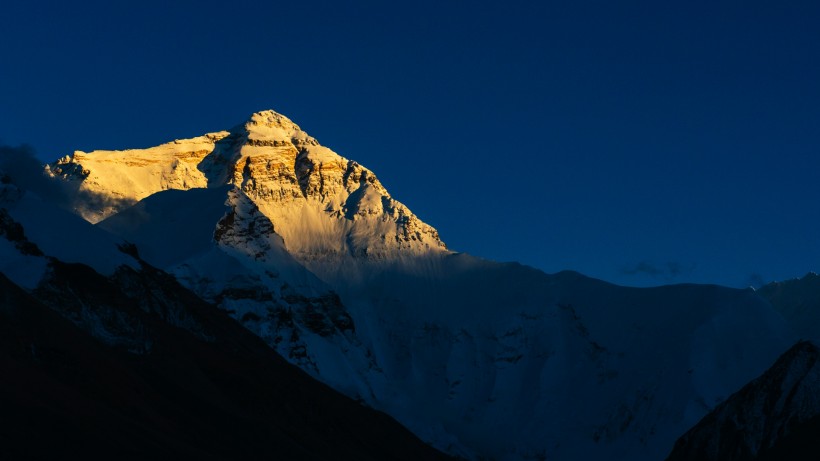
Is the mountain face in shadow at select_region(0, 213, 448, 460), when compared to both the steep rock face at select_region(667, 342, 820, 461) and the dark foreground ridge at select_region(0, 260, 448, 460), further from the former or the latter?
the steep rock face at select_region(667, 342, 820, 461)

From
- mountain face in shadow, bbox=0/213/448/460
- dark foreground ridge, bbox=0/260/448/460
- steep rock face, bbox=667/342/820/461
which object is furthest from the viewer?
steep rock face, bbox=667/342/820/461

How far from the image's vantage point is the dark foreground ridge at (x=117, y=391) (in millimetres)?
119406

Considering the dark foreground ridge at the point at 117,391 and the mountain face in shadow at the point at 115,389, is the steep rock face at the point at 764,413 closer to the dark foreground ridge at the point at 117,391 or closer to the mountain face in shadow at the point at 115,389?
the mountain face in shadow at the point at 115,389

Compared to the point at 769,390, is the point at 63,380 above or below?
below

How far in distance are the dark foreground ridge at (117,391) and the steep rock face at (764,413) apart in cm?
4641

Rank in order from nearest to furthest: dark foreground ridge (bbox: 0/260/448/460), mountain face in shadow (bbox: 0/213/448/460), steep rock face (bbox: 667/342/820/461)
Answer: dark foreground ridge (bbox: 0/260/448/460)
mountain face in shadow (bbox: 0/213/448/460)
steep rock face (bbox: 667/342/820/461)

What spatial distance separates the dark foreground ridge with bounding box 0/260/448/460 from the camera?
11941cm

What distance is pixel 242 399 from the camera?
7347 inches

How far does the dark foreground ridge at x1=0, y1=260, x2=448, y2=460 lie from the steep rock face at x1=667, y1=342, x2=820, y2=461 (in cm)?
4641

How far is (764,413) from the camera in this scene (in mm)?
162875

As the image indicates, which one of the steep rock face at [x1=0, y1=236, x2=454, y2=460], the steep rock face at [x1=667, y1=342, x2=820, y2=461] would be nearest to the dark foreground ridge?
the steep rock face at [x1=0, y1=236, x2=454, y2=460]

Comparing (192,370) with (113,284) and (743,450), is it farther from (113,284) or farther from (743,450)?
(743,450)

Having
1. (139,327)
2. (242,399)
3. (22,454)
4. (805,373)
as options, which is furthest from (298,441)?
(22,454)

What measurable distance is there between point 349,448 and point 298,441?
19.8 metres
